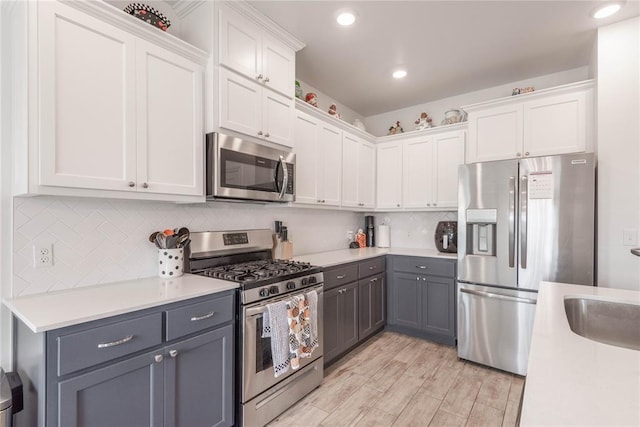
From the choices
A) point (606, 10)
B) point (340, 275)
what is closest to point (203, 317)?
point (340, 275)

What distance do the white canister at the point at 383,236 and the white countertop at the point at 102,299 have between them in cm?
262

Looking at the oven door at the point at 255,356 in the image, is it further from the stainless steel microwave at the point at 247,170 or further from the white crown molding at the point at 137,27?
the white crown molding at the point at 137,27

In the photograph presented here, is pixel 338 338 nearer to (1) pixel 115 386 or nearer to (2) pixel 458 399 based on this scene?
(2) pixel 458 399

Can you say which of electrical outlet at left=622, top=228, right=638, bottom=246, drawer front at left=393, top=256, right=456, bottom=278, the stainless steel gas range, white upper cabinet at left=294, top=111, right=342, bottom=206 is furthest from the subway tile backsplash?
electrical outlet at left=622, top=228, right=638, bottom=246

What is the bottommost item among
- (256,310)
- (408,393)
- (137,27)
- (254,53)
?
(408,393)

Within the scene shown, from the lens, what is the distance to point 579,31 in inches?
98.9

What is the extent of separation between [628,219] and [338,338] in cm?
241

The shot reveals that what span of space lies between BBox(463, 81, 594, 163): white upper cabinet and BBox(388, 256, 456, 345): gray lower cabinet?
117cm

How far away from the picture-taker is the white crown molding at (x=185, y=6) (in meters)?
2.11

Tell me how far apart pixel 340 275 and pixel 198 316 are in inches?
55.9

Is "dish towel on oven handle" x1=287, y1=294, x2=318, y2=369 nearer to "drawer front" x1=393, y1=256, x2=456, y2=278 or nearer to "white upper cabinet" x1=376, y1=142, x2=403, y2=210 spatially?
"drawer front" x1=393, y1=256, x2=456, y2=278

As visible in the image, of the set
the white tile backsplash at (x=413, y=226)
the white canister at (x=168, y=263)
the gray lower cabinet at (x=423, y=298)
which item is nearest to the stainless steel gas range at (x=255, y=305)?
the white canister at (x=168, y=263)

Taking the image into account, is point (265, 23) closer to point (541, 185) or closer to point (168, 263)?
point (168, 263)

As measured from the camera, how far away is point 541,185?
253 centimetres
